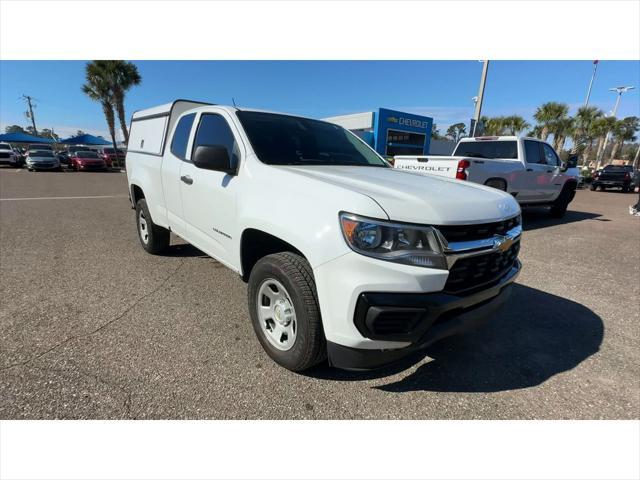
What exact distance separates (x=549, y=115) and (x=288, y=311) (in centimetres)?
4041

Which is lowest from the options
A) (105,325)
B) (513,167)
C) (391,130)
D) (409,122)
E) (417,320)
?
(105,325)

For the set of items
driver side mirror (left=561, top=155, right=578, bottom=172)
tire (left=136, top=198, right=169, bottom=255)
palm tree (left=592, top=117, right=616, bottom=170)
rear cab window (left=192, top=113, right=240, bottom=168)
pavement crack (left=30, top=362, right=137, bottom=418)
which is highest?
palm tree (left=592, top=117, right=616, bottom=170)

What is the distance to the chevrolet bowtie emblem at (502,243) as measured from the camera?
2.02m

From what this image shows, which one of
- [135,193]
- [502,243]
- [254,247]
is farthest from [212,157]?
[135,193]

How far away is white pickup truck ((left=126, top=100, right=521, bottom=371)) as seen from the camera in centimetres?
173

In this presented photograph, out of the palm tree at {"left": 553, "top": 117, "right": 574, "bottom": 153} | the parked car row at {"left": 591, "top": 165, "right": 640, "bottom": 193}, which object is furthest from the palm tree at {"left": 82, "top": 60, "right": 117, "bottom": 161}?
the palm tree at {"left": 553, "top": 117, "right": 574, "bottom": 153}

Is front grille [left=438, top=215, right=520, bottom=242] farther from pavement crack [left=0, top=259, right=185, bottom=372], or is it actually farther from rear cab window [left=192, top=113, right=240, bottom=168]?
pavement crack [left=0, top=259, right=185, bottom=372]

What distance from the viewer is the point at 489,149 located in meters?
7.92

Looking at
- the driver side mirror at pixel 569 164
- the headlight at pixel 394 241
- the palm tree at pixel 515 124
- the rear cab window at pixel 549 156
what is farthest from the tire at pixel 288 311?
the palm tree at pixel 515 124

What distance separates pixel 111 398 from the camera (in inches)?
79.7

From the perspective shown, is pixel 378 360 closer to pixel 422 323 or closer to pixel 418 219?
pixel 422 323

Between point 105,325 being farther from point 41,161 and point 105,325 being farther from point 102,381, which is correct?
point 41,161

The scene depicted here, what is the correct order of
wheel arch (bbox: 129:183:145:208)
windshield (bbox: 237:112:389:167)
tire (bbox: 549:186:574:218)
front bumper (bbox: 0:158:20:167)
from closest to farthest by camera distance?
windshield (bbox: 237:112:389:167) → wheel arch (bbox: 129:183:145:208) → tire (bbox: 549:186:574:218) → front bumper (bbox: 0:158:20:167)

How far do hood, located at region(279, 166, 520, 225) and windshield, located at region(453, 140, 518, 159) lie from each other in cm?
626
